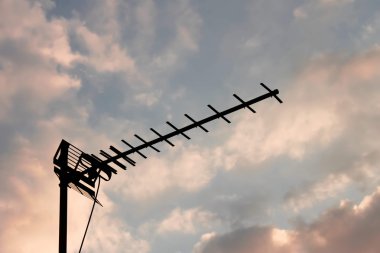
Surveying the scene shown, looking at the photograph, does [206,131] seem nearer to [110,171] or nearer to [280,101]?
[280,101]

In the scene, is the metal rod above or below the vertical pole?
above

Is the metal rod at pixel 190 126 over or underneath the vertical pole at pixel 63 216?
over

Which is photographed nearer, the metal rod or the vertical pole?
the vertical pole

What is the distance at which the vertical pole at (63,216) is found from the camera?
12.8 meters

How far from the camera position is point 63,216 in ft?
44.3

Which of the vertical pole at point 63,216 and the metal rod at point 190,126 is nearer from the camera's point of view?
the vertical pole at point 63,216

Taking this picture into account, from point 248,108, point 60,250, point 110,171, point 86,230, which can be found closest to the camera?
point 60,250

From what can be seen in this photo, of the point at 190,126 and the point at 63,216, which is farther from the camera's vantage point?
the point at 190,126

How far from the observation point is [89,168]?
1569cm

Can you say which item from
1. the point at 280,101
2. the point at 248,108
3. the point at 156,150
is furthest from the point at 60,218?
the point at 280,101

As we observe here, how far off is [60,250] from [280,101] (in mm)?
8010

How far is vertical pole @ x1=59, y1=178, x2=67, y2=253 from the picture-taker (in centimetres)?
1284

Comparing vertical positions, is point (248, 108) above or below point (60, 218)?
above

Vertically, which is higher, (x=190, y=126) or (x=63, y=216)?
(x=190, y=126)
